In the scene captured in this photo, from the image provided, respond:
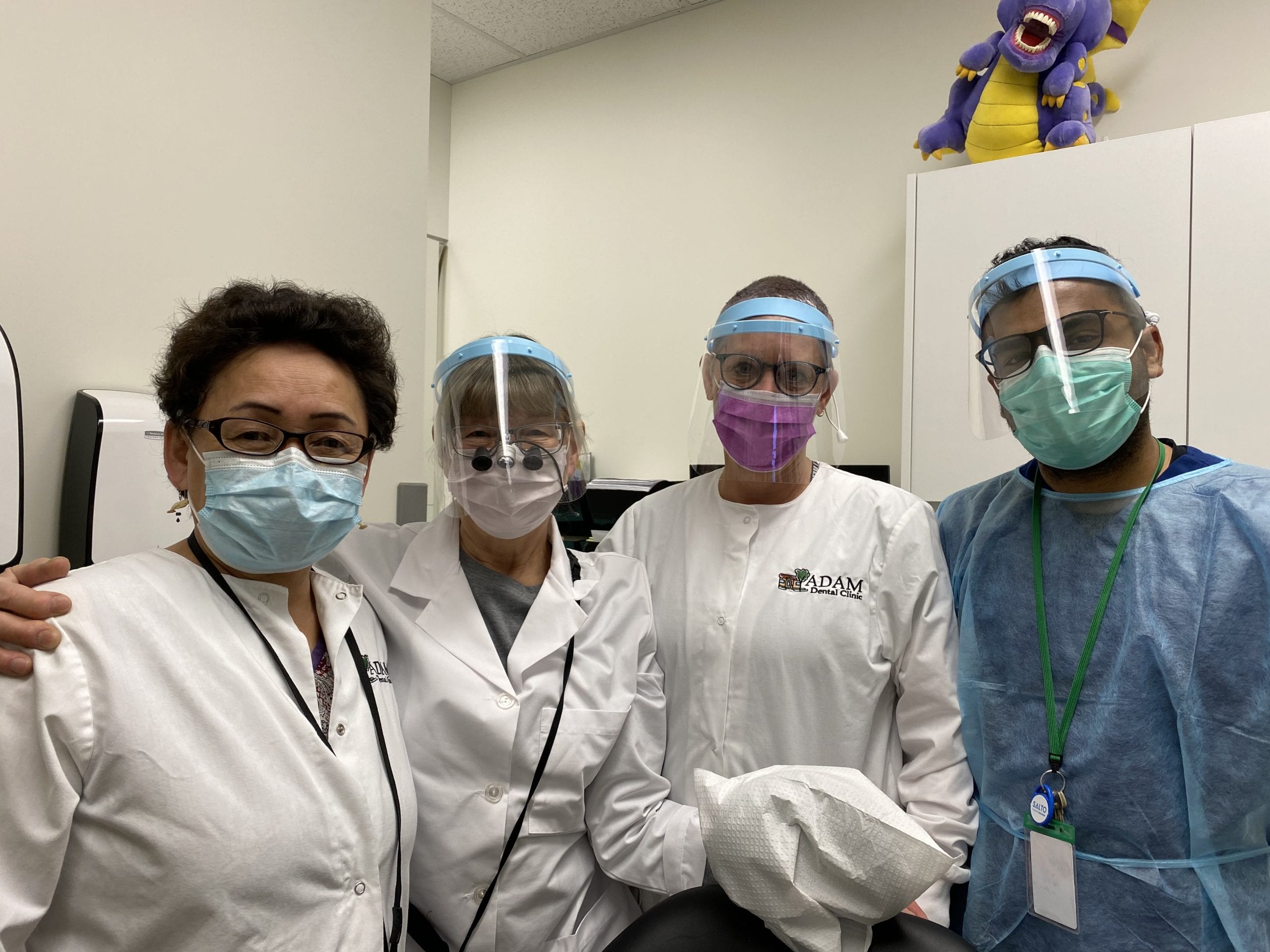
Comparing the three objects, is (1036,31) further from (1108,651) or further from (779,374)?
(1108,651)

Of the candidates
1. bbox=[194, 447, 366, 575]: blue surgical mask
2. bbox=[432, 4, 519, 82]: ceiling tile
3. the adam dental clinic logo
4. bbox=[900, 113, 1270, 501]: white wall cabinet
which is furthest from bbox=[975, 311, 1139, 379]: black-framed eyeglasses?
bbox=[432, 4, 519, 82]: ceiling tile

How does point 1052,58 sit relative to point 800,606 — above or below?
above

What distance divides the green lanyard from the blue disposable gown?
0.01 m

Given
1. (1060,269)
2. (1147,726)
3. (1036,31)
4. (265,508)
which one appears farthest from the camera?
(1036,31)

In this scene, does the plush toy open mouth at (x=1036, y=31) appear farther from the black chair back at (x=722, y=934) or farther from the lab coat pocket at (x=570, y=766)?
the black chair back at (x=722, y=934)

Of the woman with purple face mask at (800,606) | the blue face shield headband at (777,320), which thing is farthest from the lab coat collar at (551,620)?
the blue face shield headband at (777,320)

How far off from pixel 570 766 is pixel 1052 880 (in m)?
0.69

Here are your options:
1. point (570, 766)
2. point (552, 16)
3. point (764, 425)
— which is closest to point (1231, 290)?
point (764, 425)

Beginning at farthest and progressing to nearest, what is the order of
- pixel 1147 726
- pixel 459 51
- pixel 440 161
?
pixel 440 161 → pixel 459 51 → pixel 1147 726

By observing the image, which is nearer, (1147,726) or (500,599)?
(1147,726)

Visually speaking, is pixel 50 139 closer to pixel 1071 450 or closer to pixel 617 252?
pixel 1071 450

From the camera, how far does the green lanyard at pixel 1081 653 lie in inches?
46.8

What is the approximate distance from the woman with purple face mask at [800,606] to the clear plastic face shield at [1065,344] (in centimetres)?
27

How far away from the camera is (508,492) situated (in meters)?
1.28
